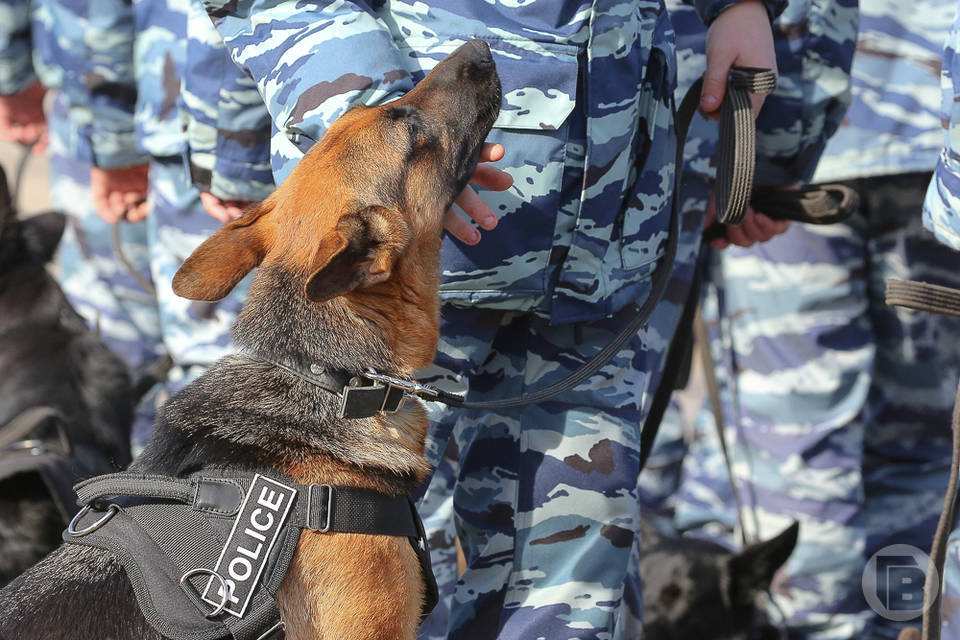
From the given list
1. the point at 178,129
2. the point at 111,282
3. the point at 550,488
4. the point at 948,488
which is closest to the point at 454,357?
the point at 550,488

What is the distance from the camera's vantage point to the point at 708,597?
358 cm

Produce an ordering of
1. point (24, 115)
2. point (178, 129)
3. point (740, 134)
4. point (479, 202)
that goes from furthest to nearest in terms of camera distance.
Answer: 1. point (24, 115)
2. point (178, 129)
3. point (740, 134)
4. point (479, 202)

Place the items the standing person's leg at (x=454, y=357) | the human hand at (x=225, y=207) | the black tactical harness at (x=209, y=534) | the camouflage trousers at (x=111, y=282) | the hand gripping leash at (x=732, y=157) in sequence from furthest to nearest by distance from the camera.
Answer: the camouflage trousers at (x=111, y=282) → the human hand at (x=225, y=207) → the hand gripping leash at (x=732, y=157) → the standing person's leg at (x=454, y=357) → the black tactical harness at (x=209, y=534)

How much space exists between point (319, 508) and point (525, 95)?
107 centimetres

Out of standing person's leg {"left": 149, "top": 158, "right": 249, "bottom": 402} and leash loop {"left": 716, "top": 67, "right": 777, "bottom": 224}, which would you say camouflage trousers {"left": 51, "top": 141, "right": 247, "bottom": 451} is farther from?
leash loop {"left": 716, "top": 67, "right": 777, "bottom": 224}

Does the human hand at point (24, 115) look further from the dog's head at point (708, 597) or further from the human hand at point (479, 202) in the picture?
the dog's head at point (708, 597)

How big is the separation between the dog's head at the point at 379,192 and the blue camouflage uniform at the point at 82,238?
316 centimetres

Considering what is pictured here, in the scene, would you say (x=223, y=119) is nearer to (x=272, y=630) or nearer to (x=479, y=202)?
(x=479, y=202)

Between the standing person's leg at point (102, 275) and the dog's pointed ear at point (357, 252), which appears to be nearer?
the dog's pointed ear at point (357, 252)

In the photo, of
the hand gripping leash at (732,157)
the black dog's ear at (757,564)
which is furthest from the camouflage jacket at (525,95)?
the black dog's ear at (757,564)

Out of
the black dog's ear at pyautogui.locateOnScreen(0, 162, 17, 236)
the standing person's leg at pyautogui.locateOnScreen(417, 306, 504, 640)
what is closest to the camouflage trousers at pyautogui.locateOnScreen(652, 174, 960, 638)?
the standing person's leg at pyautogui.locateOnScreen(417, 306, 504, 640)

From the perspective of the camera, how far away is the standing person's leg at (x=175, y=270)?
3.82 metres

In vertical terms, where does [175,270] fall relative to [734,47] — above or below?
below

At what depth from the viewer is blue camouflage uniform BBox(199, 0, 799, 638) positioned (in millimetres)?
2396
